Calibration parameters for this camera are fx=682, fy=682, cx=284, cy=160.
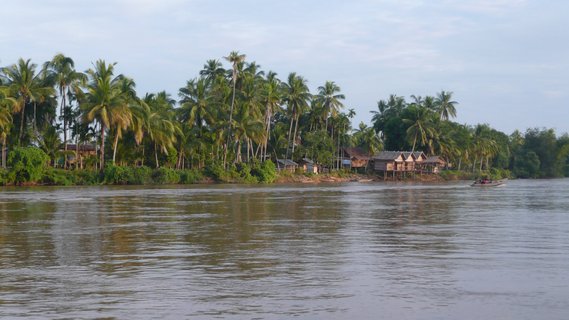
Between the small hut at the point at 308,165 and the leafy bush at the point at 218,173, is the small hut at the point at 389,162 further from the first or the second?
the leafy bush at the point at 218,173

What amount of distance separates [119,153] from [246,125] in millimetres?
12481

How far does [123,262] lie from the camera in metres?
13.3

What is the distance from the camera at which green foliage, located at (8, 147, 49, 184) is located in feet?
173

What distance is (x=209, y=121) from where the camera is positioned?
6775cm

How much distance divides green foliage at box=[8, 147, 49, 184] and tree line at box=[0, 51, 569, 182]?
181cm

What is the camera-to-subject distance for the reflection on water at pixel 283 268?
9141 mm

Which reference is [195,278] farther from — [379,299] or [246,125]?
[246,125]

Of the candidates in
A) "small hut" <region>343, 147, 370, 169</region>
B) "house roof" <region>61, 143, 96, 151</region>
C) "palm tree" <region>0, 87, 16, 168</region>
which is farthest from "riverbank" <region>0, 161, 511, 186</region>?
"house roof" <region>61, 143, 96, 151</region>

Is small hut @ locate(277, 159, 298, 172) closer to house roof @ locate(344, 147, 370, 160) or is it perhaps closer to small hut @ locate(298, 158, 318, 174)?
small hut @ locate(298, 158, 318, 174)

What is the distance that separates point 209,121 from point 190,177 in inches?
243

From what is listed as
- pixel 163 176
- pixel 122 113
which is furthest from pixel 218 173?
pixel 122 113

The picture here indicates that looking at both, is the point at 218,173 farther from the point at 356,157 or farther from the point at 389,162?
the point at 389,162

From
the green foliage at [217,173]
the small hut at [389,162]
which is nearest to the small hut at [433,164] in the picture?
the small hut at [389,162]

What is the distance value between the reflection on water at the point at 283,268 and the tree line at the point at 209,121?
112 feet
